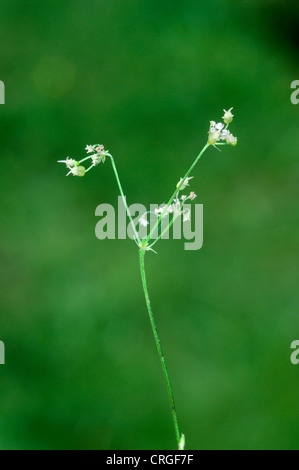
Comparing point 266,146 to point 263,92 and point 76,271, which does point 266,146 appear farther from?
point 76,271

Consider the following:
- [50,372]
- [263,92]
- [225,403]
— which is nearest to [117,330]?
[50,372]

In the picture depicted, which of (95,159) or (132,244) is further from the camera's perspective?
(132,244)

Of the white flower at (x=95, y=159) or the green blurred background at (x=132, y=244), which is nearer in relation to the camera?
the white flower at (x=95, y=159)

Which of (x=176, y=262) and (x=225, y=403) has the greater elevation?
(x=176, y=262)

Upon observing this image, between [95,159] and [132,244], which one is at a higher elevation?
[132,244]

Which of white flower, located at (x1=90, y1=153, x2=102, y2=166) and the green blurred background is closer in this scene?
white flower, located at (x1=90, y1=153, x2=102, y2=166)
